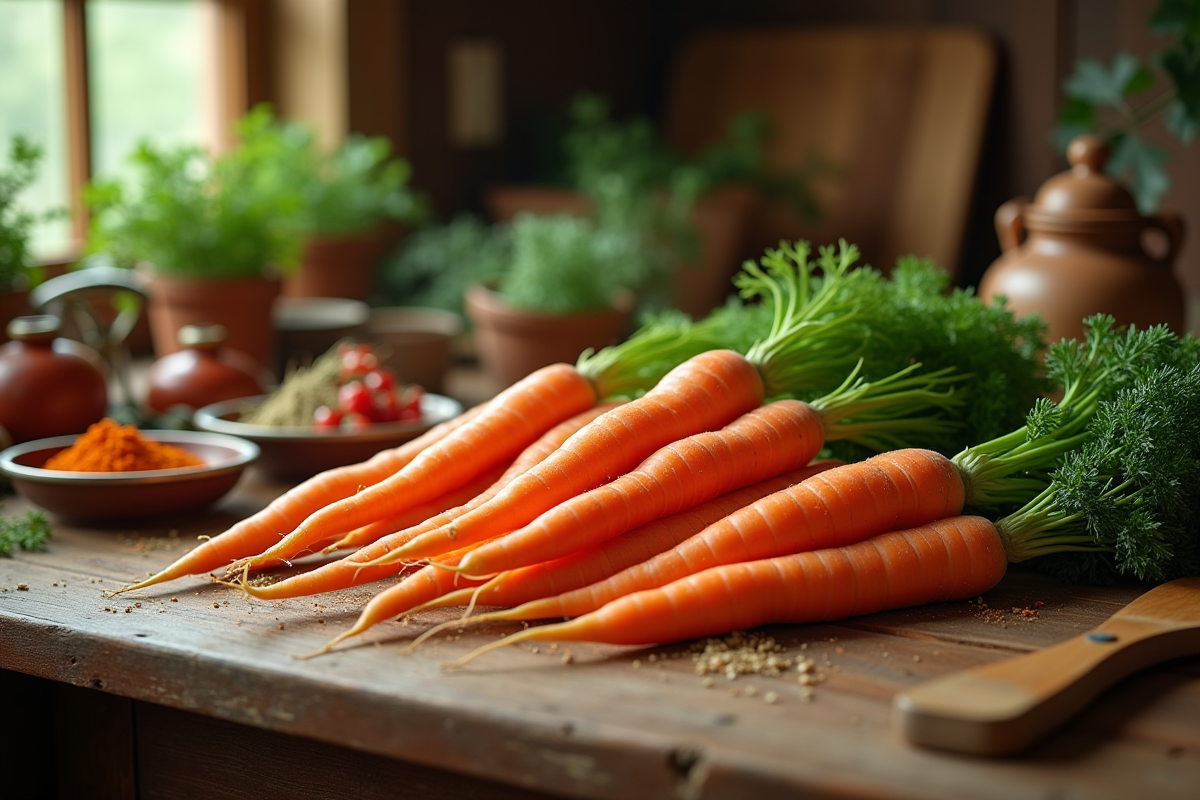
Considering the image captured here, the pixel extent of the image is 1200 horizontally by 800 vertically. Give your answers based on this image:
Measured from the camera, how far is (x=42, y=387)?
1511mm

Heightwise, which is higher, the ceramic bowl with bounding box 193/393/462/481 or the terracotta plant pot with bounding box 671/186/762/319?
the terracotta plant pot with bounding box 671/186/762/319

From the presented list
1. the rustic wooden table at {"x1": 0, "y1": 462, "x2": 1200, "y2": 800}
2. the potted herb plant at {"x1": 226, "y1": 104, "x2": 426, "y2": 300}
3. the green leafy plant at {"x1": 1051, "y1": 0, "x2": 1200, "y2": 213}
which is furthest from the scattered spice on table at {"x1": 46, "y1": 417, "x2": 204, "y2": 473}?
Result: the green leafy plant at {"x1": 1051, "y1": 0, "x2": 1200, "y2": 213}

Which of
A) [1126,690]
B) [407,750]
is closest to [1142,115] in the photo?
[1126,690]

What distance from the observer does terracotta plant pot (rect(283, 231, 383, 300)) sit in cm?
240

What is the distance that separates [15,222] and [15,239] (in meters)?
0.03

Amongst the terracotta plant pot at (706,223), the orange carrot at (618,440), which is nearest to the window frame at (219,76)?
the terracotta plant pot at (706,223)

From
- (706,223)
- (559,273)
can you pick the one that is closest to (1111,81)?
(559,273)

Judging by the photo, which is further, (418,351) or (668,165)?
(668,165)

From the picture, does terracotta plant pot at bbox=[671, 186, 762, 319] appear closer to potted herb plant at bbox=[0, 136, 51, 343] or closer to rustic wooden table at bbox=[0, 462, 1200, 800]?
potted herb plant at bbox=[0, 136, 51, 343]

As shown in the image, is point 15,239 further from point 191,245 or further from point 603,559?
point 603,559

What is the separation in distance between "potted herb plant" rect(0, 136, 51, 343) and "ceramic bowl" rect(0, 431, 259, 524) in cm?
38

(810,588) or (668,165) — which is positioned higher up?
(668,165)

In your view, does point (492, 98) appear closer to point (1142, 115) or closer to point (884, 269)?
point (884, 269)

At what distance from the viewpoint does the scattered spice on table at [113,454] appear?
1295 millimetres
